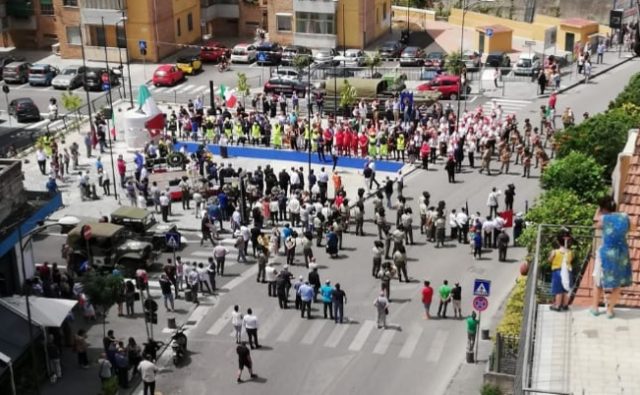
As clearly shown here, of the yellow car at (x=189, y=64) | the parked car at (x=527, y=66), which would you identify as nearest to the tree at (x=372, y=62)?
the parked car at (x=527, y=66)

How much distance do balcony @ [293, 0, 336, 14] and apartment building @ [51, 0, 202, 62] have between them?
7.97 meters

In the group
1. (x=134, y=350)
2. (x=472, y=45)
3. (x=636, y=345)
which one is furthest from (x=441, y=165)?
(x=636, y=345)

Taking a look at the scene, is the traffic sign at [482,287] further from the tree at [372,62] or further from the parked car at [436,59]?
the parked car at [436,59]

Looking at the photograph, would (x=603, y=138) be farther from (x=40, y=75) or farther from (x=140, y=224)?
(x=40, y=75)

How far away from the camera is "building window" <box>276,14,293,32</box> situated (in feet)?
218

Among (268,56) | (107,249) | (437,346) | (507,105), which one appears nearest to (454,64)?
(507,105)

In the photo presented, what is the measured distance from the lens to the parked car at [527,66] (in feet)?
187

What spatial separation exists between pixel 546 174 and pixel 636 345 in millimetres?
17413

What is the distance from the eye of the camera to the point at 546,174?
3209 centimetres

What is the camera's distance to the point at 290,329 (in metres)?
29.5

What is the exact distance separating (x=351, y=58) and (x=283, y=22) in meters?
7.09

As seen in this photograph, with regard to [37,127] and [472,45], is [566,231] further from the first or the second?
[472,45]

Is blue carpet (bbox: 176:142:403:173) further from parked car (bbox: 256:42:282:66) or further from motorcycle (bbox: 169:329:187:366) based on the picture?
motorcycle (bbox: 169:329:187:366)

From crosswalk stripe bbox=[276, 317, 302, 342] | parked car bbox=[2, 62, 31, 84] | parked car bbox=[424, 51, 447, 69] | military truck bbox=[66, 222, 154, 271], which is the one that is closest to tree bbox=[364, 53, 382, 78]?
parked car bbox=[424, 51, 447, 69]
